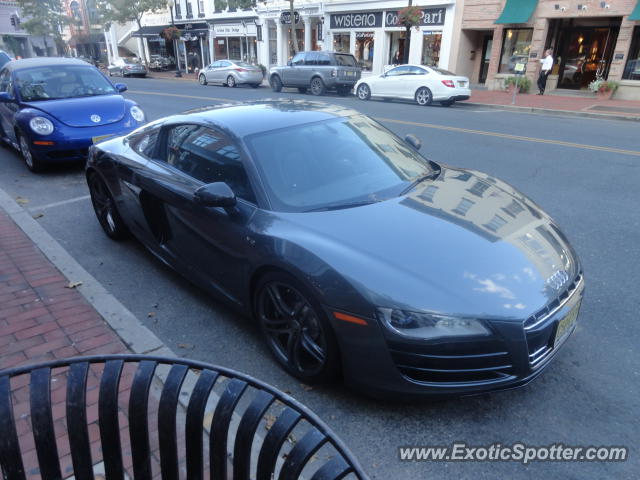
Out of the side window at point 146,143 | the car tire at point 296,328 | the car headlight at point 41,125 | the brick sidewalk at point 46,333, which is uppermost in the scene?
the side window at point 146,143

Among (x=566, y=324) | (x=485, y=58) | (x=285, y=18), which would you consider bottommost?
(x=566, y=324)

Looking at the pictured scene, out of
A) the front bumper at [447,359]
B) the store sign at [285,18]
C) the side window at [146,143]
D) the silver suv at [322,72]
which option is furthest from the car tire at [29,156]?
the store sign at [285,18]

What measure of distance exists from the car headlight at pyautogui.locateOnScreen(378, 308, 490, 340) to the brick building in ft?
63.2

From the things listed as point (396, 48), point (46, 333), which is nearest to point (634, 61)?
point (396, 48)

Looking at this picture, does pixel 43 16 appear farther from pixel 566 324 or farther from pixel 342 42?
pixel 566 324

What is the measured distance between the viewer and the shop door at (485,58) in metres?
22.4

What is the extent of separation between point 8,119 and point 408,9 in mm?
17516

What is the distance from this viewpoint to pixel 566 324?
2.64 meters

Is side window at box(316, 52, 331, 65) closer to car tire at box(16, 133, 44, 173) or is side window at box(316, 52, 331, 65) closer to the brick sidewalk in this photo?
car tire at box(16, 133, 44, 173)

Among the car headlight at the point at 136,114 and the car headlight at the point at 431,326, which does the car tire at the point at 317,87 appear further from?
the car headlight at the point at 431,326

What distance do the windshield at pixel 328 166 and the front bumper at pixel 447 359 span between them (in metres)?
1.00

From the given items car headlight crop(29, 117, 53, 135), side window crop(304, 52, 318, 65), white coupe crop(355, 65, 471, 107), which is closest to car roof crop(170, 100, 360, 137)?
car headlight crop(29, 117, 53, 135)

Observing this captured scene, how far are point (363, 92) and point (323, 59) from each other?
2.75 metres

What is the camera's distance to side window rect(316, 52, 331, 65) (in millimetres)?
19688
